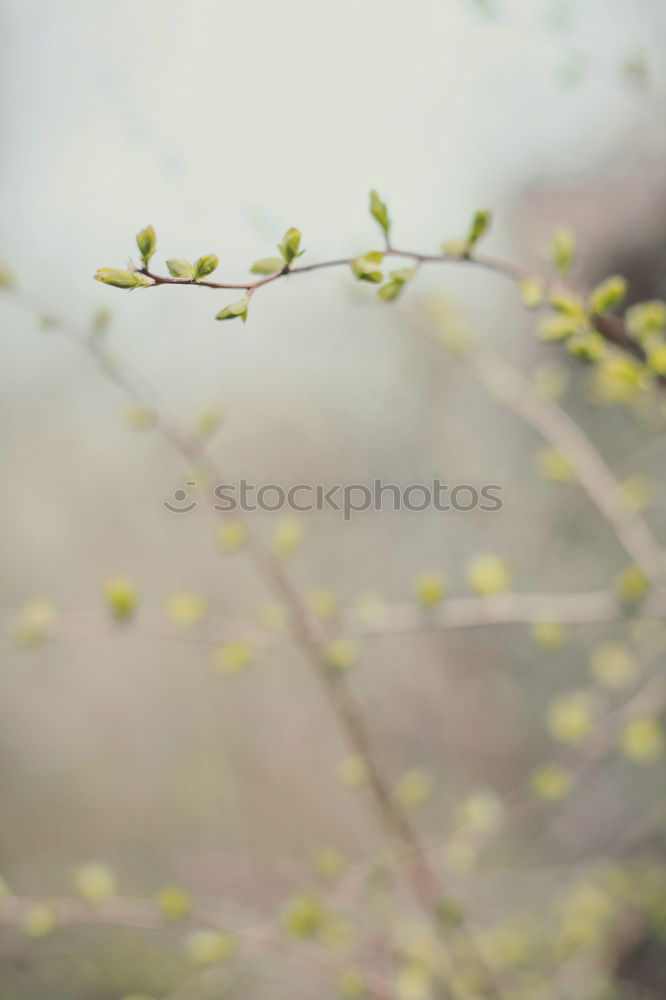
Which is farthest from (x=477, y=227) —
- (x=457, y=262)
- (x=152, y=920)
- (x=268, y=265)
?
(x=152, y=920)

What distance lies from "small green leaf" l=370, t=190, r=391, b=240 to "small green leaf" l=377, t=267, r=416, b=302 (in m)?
0.02

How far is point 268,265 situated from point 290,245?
0.03 metres

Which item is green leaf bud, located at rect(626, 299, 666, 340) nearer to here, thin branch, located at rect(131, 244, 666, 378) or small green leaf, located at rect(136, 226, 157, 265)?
thin branch, located at rect(131, 244, 666, 378)

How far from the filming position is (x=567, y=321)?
1.35 ft

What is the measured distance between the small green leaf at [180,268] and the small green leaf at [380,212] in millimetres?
112

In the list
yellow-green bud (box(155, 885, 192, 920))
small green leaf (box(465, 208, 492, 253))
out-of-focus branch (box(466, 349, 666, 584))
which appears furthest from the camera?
out-of-focus branch (box(466, 349, 666, 584))

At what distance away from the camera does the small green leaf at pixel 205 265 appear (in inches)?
10.6

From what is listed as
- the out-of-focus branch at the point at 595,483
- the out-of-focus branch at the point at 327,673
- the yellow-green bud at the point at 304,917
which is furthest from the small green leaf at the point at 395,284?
the yellow-green bud at the point at 304,917

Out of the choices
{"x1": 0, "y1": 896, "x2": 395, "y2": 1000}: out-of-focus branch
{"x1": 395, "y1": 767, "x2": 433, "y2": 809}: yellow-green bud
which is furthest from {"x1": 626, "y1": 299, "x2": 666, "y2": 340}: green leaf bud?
{"x1": 0, "y1": 896, "x2": 395, "y2": 1000}: out-of-focus branch

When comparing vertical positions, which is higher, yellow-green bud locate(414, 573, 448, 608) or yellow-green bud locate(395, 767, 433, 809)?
yellow-green bud locate(414, 573, 448, 608)

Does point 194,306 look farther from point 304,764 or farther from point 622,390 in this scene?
point 304,764

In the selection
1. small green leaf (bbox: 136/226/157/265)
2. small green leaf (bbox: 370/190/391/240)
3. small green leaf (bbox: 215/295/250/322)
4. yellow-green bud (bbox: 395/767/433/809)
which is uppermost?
small green leaf (bbox: 370/190/391/240)

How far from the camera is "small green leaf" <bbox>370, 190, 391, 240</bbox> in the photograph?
1.13 ft

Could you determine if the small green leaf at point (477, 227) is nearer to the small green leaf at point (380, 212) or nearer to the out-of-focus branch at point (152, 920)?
the small green leaf at point (380, 212)
